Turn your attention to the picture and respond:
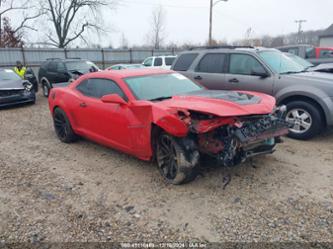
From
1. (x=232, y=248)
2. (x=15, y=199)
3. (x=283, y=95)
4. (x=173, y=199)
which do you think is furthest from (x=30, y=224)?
(x=283, y=95)

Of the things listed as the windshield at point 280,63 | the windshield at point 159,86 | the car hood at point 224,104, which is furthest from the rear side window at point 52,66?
the car hood at point 224,104

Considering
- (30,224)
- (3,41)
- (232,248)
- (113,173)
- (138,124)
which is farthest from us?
(3,41)

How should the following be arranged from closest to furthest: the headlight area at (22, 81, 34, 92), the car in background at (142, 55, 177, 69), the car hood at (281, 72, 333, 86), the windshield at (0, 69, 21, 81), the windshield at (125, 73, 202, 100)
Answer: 1. the windshield at (125, 73, 202, 100)
2. the car hood at (281, 72, 333, 86)
3. the windshield at (0, 69, 21, 81)
4. the headlight area at (22, 81, 34, 92)
5. the car in background at (142, 55, 177, 69)

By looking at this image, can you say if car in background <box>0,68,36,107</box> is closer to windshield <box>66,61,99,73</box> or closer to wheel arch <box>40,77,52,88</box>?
wheel arch <box>40,77,52,88</box>

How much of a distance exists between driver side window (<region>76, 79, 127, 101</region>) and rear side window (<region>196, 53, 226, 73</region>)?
2.93m

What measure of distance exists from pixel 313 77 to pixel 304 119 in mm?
823

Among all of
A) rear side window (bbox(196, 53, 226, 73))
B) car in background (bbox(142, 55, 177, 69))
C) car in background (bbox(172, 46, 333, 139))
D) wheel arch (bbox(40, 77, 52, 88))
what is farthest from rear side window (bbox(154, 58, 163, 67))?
rear side window (bbox(196, 53, 226, 73))

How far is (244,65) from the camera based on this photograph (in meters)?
5.96

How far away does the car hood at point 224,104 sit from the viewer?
3092mm

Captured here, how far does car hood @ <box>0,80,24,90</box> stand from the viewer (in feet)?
30.2

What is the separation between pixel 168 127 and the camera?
3162 mm

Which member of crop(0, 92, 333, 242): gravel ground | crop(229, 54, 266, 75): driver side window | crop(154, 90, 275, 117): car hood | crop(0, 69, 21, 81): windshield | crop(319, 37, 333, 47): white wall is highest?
crop(319, 37, 333, 47): white wall

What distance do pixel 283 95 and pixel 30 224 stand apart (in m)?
4.84

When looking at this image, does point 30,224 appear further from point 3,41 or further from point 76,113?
point 3,41
